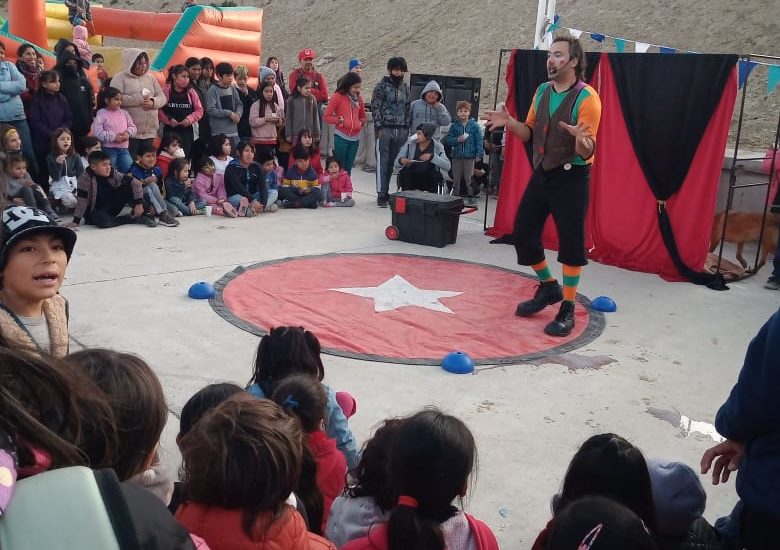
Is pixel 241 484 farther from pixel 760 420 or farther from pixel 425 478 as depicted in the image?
pixel 760 420

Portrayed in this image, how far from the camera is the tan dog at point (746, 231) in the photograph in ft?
23.5

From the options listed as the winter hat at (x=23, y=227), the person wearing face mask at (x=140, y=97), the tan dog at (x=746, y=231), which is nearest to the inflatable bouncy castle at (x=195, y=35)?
the person wearing face mask at (x=140, y=97)

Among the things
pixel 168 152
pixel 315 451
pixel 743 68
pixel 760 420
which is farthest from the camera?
pixel 168 152

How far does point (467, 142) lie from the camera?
32.2ft

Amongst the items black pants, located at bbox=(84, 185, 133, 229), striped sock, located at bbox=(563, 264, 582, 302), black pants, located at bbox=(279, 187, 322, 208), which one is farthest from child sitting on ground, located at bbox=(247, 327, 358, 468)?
black pants, located at bbox=(279, 187, 322, 208)

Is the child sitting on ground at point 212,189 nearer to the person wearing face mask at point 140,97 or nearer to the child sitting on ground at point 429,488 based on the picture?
the person wearing face mask at point 140,97

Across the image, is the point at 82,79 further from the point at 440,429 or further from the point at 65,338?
the point at 440,429

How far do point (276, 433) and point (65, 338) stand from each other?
1179mm

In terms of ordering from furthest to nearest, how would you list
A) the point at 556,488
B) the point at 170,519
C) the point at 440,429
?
the point at 556,488, the point at 440,429, the point at 170,519

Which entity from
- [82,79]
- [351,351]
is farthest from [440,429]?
[82,79]

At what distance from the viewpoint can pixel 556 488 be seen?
348 centimetres

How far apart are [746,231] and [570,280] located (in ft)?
8.35

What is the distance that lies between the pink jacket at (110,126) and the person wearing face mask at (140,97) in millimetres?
224

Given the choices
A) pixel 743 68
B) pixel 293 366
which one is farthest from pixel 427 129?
pixel 293 366
